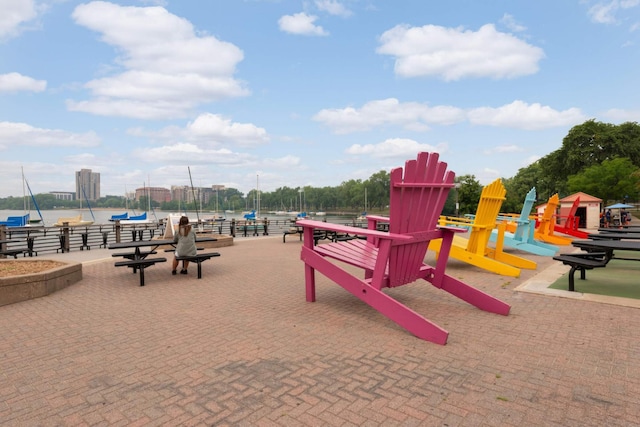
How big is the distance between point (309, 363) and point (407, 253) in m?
1.83

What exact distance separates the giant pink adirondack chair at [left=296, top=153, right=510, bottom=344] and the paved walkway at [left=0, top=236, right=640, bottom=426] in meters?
0.21

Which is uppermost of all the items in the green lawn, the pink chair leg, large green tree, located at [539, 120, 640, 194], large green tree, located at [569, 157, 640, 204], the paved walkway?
Answer: large green tree, located at [539, 120, 640, 194]

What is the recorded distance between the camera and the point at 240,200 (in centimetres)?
10506

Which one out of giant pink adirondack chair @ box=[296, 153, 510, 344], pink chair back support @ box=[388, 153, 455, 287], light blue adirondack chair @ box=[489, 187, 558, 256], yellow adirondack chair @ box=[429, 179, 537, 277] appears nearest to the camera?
giant pink adirondack chair @ box=[296, 153, 510, 344]

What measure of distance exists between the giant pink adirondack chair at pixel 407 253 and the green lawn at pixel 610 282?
7.37 ft

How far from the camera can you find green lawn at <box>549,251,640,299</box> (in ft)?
18.3

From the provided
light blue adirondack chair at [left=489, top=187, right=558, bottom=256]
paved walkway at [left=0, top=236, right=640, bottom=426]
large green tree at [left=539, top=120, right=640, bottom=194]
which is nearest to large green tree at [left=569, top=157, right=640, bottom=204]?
large green tree at [left=539, top=120, right=640, bottom=194]

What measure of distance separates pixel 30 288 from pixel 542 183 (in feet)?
226

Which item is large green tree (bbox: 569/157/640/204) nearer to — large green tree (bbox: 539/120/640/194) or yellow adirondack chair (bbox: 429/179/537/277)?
large green tree (bbox: 539/120/640/194)

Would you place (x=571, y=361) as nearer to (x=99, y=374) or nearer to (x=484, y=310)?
(x=484, y=310)

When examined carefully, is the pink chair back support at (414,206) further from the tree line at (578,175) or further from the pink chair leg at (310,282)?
the tree line at (578,175)

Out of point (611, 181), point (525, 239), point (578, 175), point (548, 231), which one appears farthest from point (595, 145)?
point (525, 239)

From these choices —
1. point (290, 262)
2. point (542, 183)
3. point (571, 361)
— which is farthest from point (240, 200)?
point (571, 361)

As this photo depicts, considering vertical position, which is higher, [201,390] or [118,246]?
[118,246]
